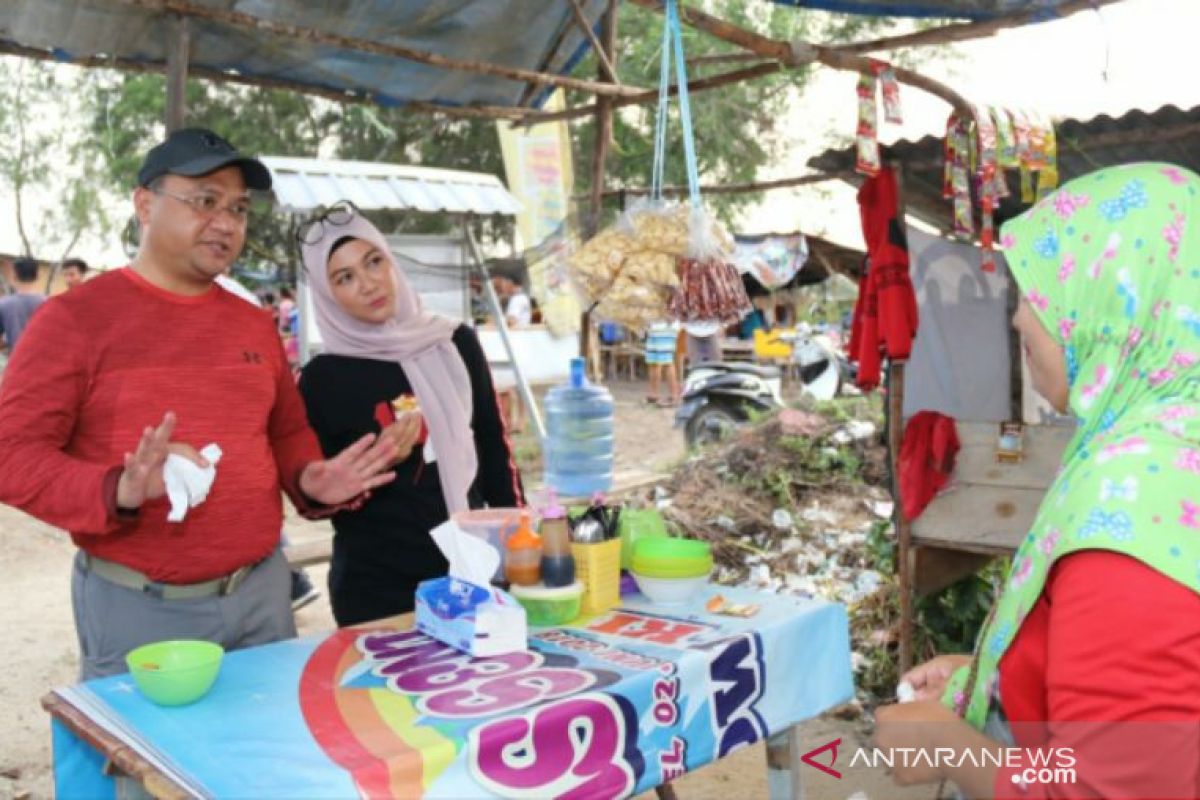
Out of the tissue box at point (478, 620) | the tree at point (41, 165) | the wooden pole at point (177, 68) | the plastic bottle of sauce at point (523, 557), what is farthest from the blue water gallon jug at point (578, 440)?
the tree at point (41, 165)

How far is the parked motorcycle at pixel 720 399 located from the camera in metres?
8.95

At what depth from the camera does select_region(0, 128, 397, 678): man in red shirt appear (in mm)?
1871

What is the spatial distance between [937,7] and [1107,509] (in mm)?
2868

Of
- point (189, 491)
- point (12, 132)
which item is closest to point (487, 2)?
point (189, 491)

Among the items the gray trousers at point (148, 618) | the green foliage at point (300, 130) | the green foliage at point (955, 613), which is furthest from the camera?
the green foliage at point (300, 130)

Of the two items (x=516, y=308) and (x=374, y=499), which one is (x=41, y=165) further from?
(x=374, y=499)

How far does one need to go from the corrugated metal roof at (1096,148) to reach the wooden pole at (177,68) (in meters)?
2.42

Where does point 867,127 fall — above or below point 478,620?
above

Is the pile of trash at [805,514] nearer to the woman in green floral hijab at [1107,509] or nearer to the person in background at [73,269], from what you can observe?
the woman in green floral hijab at [1107,509]

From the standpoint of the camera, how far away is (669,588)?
7.04ft

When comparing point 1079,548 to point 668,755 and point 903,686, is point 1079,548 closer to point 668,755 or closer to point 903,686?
point 903,686

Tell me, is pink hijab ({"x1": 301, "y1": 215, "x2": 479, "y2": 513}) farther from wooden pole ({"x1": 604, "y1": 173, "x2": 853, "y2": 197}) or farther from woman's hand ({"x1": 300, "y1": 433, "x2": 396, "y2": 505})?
wooden pole ({"x1": 604, "y1": 173, "x2": 853, "y2": 197})

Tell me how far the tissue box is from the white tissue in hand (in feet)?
1.72

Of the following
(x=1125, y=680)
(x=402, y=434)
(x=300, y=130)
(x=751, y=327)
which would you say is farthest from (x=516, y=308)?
(x=1125, y=680)
